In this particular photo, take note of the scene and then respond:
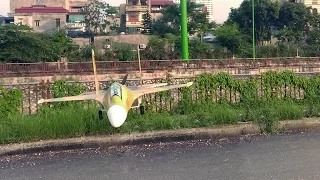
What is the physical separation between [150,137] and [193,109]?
4.35m

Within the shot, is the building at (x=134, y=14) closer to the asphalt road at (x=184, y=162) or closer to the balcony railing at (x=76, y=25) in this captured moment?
the balcony railing at (x=76, y=25)

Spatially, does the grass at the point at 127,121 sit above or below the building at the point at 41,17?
below

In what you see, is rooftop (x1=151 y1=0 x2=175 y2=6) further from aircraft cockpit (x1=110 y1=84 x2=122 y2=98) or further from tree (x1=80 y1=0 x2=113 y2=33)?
aircraft cockpit (x1=110 y1=84 x2=122 y2=98)

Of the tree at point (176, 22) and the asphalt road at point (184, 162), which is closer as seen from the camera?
the asphalt road at point (184, 162)

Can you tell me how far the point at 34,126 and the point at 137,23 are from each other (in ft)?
135

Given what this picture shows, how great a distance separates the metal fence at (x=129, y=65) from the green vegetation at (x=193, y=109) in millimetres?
1799

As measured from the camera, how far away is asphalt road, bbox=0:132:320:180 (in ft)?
50.1

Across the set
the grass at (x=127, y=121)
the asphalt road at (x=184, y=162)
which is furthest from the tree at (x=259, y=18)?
the asphalt road at (x=184, y=162)

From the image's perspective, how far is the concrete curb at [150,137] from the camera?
18516mm

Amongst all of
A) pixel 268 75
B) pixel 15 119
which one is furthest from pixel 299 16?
pixel 15 119

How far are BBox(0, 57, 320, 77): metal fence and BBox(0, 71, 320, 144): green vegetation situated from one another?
1.80 meters

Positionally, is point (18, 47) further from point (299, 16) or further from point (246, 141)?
point (299, 16)

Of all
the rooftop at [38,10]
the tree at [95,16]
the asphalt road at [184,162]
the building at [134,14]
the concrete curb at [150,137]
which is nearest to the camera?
the asphalt road at [184,162]

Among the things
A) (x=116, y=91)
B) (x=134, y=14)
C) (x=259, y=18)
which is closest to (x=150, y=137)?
(x=116, y=91)
